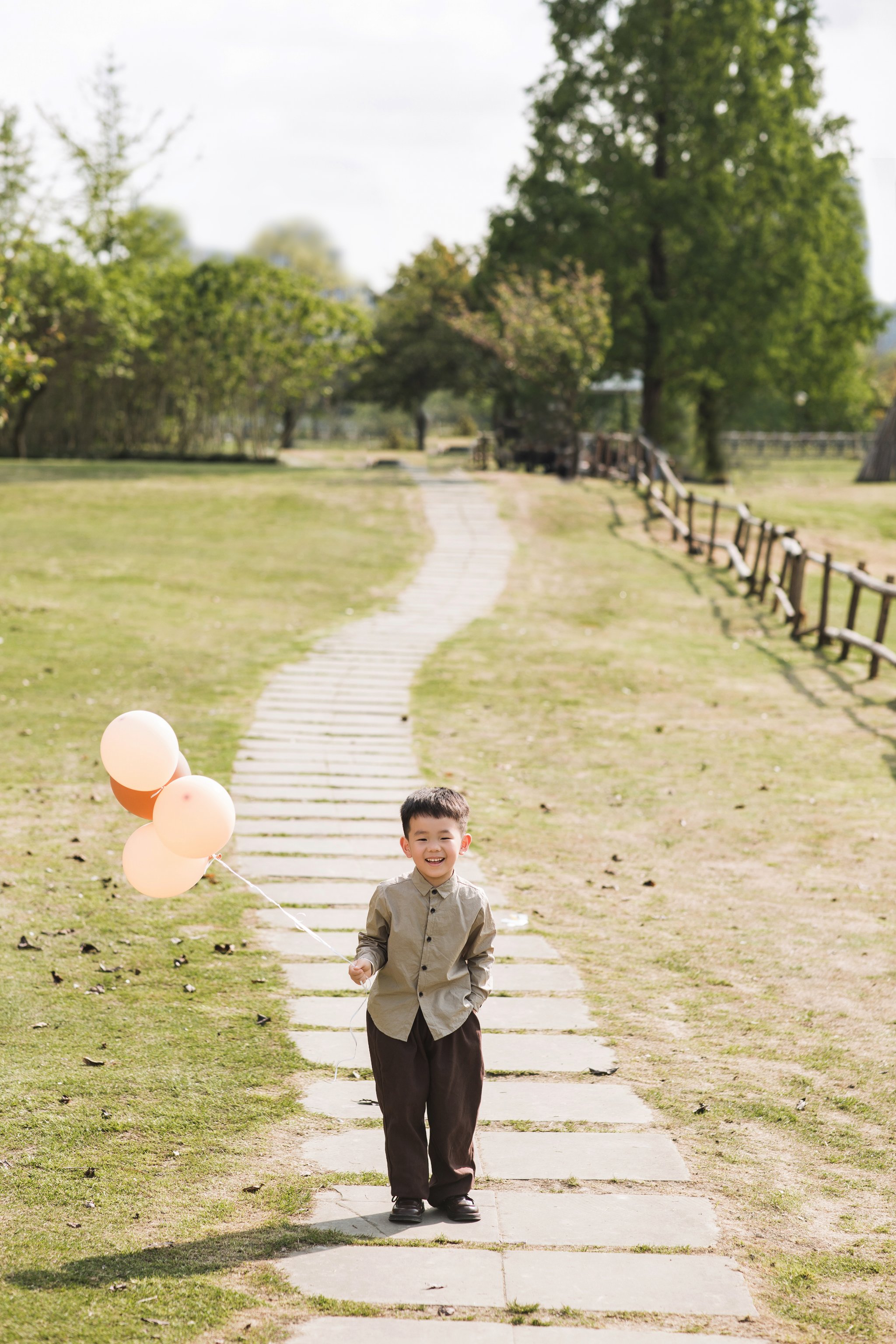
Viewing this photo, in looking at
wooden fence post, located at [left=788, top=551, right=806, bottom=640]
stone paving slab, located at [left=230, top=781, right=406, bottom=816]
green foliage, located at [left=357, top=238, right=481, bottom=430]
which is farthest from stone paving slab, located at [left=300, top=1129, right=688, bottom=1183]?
green foliage, located at [left=357, top=238, right=481, bottom=430]

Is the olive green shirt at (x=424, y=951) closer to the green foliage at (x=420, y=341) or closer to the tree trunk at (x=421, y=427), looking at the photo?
the green foliage at (x=420, y=341)

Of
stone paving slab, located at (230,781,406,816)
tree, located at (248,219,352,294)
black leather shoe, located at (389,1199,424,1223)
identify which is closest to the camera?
black leather shoe, located at (389,1199,424,1223)

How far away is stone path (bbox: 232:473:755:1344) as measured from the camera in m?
3.21

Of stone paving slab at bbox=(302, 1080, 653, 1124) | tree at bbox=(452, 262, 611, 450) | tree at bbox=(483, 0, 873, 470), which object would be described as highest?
tree at bbox=(483, 0, 873, 470)

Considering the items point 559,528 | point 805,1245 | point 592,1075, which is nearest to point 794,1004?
point 592,1075

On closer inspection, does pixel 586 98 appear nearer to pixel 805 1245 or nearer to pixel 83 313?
pixel 83 313

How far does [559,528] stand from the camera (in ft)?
72.2

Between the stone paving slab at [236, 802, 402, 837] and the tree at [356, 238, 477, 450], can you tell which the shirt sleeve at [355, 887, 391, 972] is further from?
the tree at [356, 238, 477, 450]

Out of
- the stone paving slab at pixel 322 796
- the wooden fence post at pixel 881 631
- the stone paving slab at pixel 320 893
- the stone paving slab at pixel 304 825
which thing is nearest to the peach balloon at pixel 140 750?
the stone paving slab at pixel 320 893

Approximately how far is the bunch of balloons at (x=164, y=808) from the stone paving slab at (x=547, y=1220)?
113cm

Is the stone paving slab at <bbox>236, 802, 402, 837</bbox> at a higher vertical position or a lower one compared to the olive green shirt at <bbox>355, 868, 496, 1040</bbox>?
lower

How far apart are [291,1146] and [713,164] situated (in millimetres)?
31780

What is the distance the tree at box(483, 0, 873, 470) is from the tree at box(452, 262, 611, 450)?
3485mm

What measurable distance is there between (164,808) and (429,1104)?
4.07 ft
